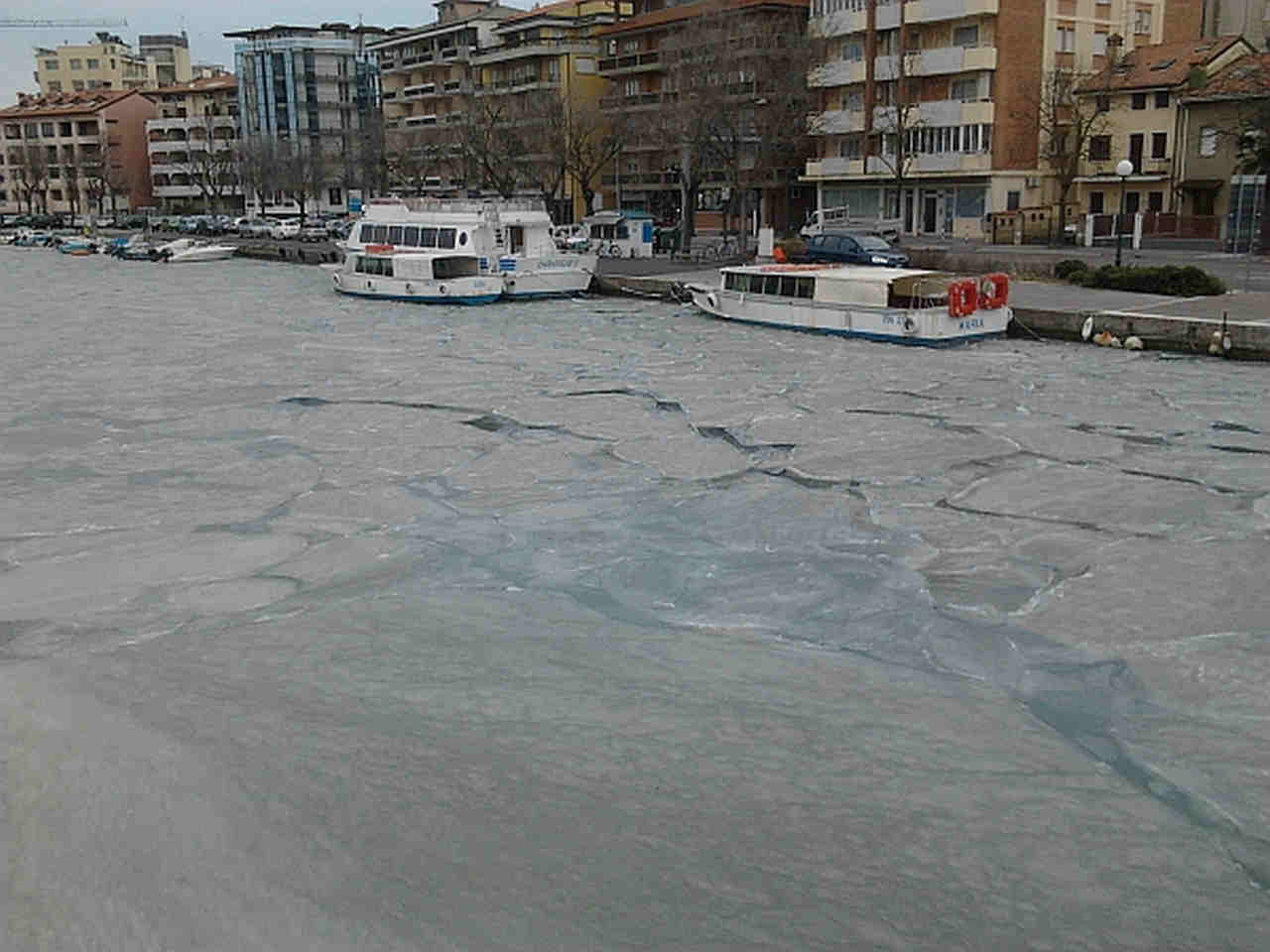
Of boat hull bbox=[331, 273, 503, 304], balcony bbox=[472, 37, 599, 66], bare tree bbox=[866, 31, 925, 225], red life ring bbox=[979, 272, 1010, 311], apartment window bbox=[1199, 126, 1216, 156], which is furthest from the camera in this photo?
balcony bbox=[472, 37, 599, 66]

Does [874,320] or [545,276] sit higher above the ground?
[545,276]

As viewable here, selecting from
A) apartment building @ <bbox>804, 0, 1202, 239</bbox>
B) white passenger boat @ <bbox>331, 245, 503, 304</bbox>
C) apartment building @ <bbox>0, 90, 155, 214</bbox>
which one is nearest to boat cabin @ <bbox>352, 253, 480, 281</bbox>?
white passenger boat @ <bbox>331, 245, 503, 304</bbox>

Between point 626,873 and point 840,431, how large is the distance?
30.6 ft

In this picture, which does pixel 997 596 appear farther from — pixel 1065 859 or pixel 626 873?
pixel 626 873

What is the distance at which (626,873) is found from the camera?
213 inches

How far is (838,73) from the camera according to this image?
153 feet

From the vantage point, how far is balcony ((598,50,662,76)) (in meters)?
56.1

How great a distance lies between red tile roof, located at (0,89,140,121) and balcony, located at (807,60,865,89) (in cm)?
6667

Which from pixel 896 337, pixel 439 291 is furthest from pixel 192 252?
pixel 896 337

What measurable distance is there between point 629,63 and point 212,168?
125 feet

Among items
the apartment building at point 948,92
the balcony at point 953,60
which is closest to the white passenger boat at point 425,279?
the apartment building at point 948,92

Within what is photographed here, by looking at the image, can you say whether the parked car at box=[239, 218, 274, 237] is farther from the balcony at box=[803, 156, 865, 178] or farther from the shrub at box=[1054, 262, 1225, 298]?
the shrub at box=[1054, 262, 1225, 298]

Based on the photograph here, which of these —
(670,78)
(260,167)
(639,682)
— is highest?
(670,78)

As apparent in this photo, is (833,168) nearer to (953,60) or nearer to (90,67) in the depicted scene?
(953,60)
